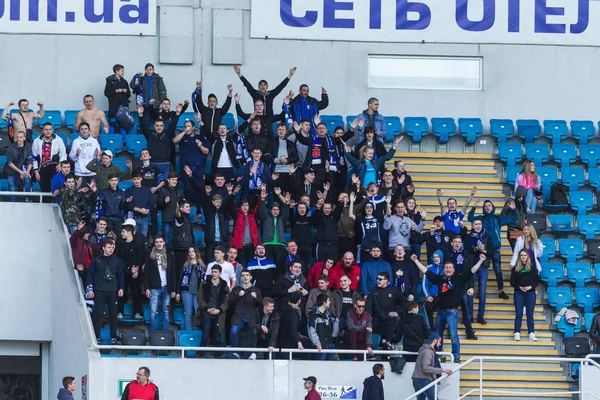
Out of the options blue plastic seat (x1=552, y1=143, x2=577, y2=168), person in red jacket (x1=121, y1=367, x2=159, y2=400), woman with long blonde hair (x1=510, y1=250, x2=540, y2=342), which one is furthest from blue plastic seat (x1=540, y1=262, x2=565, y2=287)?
person in red jacket (x1=121, y1=367, x2=159, y2=400)

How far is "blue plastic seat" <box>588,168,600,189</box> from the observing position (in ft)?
85.5

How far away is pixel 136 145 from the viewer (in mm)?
25578

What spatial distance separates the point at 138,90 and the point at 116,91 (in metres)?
0.38

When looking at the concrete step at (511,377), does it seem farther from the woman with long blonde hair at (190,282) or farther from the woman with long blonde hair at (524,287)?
the woman with long blonde hair at (190,282)

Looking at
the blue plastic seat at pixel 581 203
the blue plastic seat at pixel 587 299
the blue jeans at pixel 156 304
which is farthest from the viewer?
the blue plastic seat at pixel 581 203

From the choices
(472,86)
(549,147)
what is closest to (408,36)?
(472,86)

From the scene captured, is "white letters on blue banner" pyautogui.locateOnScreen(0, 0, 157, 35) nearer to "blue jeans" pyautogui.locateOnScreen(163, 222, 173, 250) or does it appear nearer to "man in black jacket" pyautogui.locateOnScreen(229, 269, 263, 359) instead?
"blue jeans" pyautogui.locateOnScreen(163, 222, 173, 250)

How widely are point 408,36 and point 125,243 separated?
8.19 metres

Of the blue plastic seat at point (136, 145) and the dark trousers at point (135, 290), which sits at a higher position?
the blue plastic seat at point (136, 145)

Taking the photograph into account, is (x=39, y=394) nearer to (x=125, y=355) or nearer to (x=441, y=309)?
(x=125, y=355)

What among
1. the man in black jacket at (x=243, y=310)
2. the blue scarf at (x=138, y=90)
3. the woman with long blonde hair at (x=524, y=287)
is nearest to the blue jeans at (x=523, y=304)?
the woman with long blonde hair at (x=524, y=287)

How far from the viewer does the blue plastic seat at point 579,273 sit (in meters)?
24.0

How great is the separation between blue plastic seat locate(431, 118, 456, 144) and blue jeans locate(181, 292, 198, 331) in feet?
22.8

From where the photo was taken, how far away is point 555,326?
23.3 m
